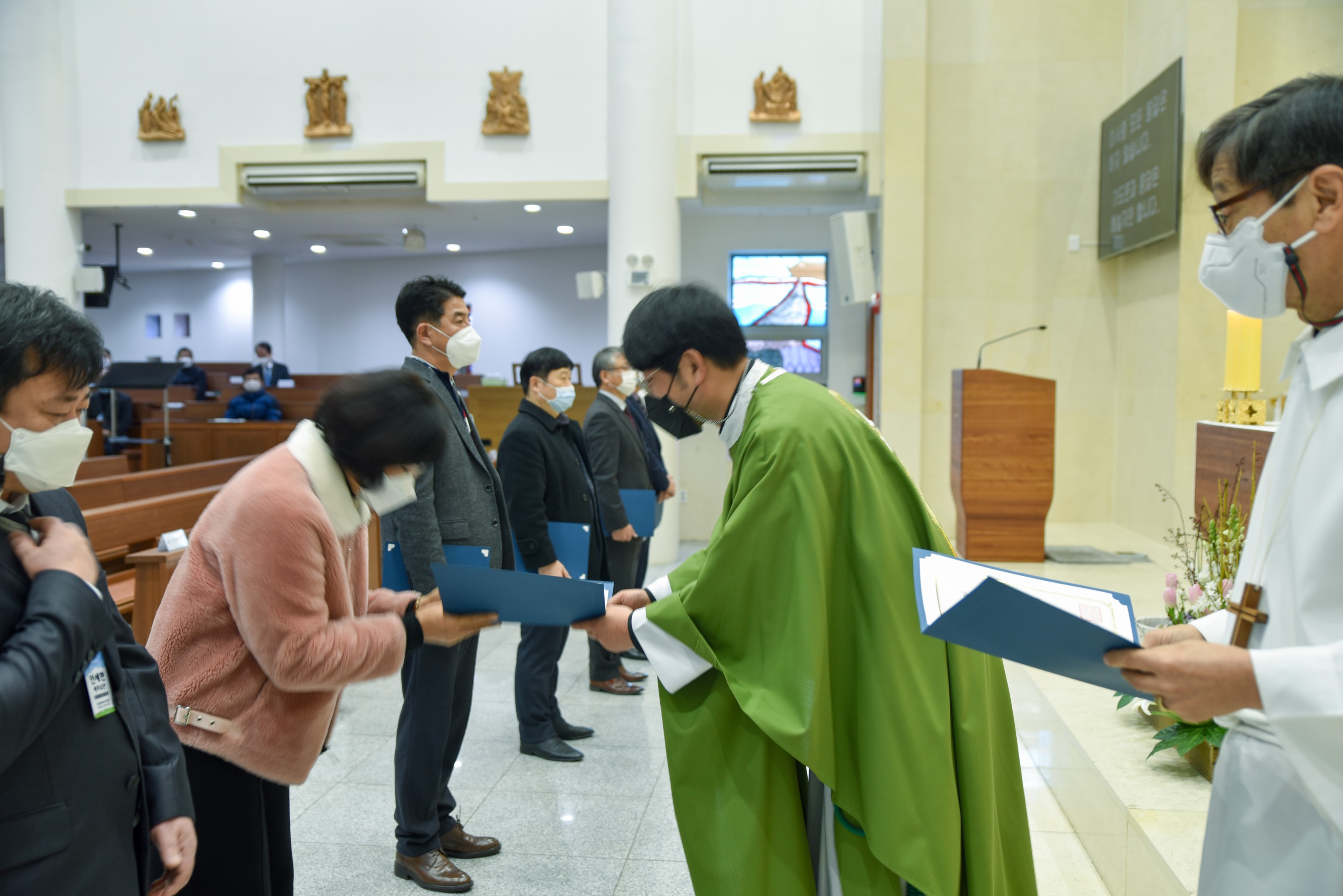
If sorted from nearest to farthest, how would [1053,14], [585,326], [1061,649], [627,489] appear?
1. [1061,649]
2. [627,489]
3. [1053,14]
4. [585,326]

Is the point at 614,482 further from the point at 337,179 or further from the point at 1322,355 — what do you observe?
the point at 337,179

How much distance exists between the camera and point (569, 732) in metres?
3.58

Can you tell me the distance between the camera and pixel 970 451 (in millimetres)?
5805

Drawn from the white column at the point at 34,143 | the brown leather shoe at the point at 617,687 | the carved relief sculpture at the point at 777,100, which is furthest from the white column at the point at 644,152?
the white column at the point at 34,143

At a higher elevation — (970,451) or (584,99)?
(584,99)

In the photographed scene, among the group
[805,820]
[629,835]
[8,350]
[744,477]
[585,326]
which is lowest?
[629,835]

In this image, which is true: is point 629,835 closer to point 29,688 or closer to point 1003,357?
point 29,688

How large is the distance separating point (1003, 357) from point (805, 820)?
6596 millimetres

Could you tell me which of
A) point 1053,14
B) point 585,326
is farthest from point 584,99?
point 585,326

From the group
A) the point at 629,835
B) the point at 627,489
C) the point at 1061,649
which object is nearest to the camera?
the point at 1061,649

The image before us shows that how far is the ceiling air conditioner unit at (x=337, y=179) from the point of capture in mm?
8398

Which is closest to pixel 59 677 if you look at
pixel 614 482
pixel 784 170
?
pixel 614 482

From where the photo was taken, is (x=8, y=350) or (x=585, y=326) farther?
(x=585, y=326)

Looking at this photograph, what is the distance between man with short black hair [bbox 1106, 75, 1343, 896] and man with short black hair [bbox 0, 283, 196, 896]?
114cm
